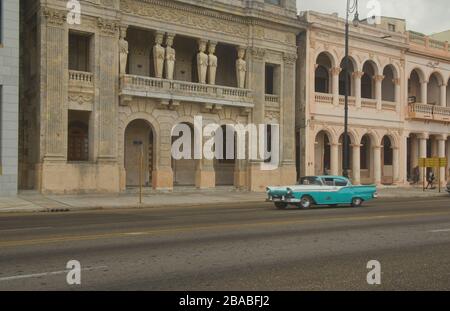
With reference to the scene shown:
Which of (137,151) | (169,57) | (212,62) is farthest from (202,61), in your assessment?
(137,151)

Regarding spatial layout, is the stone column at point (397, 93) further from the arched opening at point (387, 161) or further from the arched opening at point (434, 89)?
the arched opening at point (434, 89)

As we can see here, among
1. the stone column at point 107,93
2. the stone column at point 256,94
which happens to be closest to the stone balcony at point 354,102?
the stone column at point 256,94

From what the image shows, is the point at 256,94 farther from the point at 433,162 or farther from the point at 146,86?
the point at 433,162

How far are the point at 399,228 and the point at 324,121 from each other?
2422 cm

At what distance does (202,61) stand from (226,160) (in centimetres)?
747

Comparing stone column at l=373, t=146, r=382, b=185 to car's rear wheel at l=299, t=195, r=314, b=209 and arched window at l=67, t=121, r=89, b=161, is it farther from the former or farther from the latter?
arched window at l=67, t=121, r=89, b=161

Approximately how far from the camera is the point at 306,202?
2178 centimetres

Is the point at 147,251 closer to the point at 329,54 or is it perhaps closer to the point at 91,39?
the point at 91,39

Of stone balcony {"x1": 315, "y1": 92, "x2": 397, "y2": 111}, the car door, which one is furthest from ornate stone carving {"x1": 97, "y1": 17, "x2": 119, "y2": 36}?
stone balcony {"x1": 315, "y1": 92, "x2": 397, "y2": 111}

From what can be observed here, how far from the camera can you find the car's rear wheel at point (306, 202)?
21.7m

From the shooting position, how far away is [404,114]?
42719mm

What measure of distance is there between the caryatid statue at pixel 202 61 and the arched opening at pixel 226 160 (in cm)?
348

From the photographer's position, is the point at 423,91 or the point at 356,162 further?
the point at 423,91
